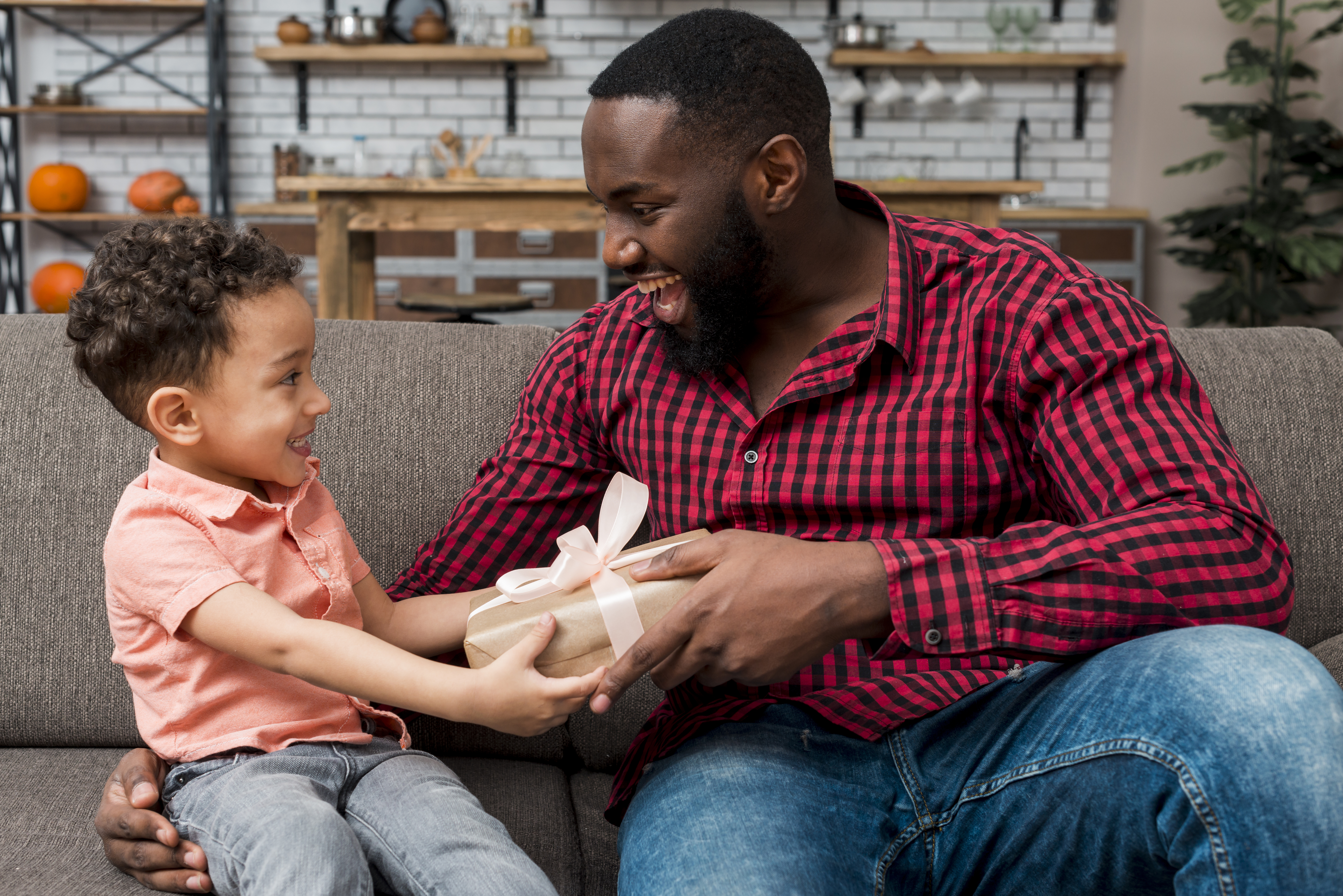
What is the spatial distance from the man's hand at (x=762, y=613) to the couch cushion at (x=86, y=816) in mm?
253

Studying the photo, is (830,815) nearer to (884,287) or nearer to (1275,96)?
(884,287)

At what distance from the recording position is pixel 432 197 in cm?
311

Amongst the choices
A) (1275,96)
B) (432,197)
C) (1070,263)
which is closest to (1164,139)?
(1275,96)

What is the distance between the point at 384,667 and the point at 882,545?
0.42 metres

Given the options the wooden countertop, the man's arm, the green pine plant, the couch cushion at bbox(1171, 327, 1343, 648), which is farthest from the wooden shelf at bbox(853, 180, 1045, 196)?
the man's arm

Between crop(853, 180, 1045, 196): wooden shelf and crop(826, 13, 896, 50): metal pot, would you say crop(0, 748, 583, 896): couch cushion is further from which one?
crop(826, 13, 896, 50): metal pot

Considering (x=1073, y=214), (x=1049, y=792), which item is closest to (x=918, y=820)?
(x=1049, y=792)

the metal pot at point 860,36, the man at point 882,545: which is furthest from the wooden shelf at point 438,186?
the metal pot at point 860,36

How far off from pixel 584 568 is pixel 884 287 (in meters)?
0.42

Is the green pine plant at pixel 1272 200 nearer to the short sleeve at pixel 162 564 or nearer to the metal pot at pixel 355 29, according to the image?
the metal pot at pixel 355 29

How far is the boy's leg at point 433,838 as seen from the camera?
868mm

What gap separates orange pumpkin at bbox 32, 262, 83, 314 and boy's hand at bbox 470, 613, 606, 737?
15.2 ft

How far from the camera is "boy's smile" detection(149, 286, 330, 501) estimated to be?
0.96 metres

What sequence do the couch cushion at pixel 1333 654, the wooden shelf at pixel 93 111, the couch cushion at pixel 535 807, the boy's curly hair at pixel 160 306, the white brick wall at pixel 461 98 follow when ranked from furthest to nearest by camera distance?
the white brick wall at pixel 461 98 < the wooden shelf at pixel 93 111 < the couch cushion at pixel 1333 654 < the couch cushion at pixel 535 807 < the boy's curly hair at pixel 160 306
